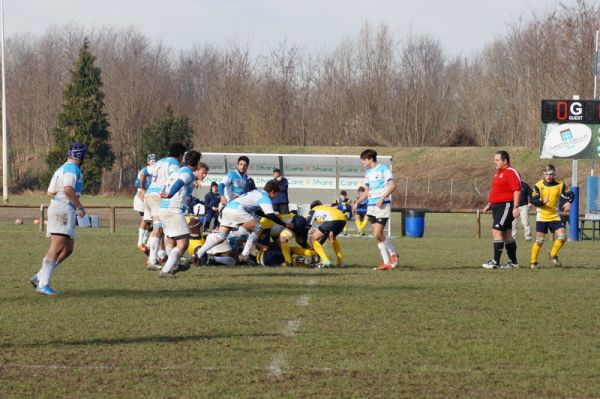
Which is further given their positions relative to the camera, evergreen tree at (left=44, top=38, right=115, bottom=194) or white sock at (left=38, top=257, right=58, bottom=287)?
evergreen tree at (left=44, top=38, right=115, bottom=194)

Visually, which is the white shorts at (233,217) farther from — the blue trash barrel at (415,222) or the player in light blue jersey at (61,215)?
the blue trash barrel at (415,222)

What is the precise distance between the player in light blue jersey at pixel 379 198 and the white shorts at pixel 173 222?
3447mm

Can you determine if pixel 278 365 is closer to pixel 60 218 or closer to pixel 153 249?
pixel 60 218

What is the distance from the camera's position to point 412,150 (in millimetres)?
75062

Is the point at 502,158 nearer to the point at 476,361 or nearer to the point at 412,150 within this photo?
the point at 476,361

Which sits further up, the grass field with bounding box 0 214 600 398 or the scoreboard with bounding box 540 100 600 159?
the scoreboard with bounding box 540 100 600 159

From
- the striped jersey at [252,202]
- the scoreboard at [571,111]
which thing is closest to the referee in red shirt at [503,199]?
the striped jersey at [252,202]

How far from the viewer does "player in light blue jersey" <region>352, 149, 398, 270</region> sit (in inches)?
639

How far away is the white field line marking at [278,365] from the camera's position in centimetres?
736

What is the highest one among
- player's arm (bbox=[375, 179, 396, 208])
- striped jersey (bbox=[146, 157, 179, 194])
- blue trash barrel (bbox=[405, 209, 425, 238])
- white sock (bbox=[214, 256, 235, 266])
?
striped jersey (bbox=[146, 157, 179, 194])

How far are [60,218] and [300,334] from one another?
4.06 meters

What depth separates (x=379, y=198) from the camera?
16281 mm

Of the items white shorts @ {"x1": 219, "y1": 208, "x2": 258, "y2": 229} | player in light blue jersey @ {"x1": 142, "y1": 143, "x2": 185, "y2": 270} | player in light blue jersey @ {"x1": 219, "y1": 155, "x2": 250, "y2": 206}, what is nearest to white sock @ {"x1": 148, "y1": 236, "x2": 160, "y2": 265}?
player in light blue jersey @ {"x1": 142, "y1": 143, "x2": 185, "y2": 270}

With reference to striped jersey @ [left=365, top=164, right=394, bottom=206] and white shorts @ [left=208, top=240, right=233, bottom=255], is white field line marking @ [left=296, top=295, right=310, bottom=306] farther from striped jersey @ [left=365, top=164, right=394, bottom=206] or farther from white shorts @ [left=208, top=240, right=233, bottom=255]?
white shorts @ [left=208, top=240, right=233, bottom=255]
